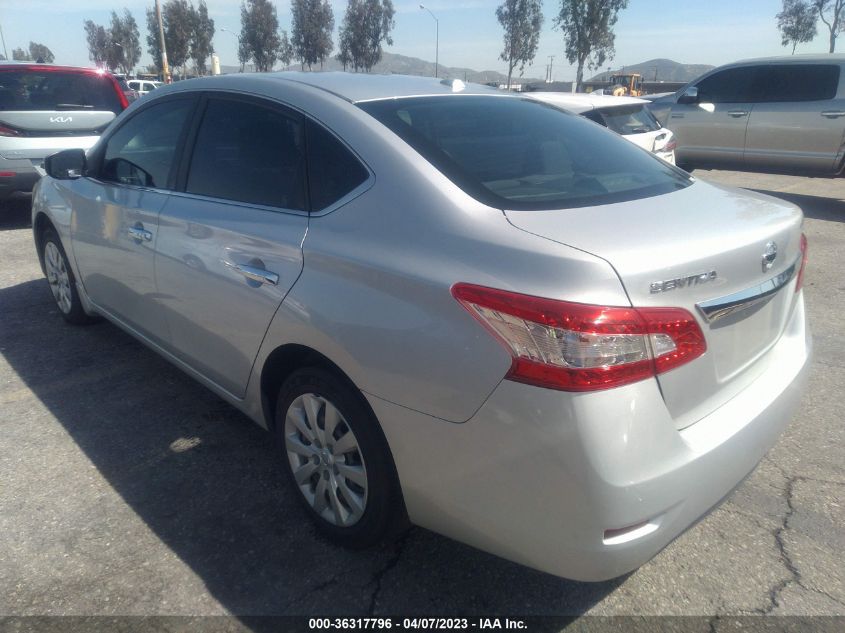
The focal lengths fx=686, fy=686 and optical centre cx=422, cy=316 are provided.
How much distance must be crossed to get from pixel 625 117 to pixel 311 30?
52.1 m

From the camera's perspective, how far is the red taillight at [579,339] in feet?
5.62

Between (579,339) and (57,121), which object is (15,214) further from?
(579,339)

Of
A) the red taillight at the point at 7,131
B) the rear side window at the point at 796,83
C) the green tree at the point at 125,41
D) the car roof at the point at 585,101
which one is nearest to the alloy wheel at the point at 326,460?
the car roof at the point at 585,101

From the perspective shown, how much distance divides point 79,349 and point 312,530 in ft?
8.58

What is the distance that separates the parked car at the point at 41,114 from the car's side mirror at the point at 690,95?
8.15 meters

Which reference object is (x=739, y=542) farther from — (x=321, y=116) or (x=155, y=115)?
(x=155, y=115)

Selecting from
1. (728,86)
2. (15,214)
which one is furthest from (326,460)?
(728,86)

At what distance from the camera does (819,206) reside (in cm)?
988

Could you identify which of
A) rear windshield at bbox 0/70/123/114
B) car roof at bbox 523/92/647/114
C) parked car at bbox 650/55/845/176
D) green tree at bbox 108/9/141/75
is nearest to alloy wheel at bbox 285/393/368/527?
car roof at bbox 523/92/647/114

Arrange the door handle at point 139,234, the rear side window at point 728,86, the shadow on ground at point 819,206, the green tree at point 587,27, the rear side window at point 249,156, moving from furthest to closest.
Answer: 1. the green tree at point 587,27
2. the rear side window at point 728,86
3. the shadow on ground at point 819,206
4. the door handle at point 139,234
5. the rear side window at point 249,156

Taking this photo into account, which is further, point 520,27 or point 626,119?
point 520,27

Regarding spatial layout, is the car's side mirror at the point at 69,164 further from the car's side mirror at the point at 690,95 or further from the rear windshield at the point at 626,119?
the car's side mirror at the point at 690,95

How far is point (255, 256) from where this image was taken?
2.55 meters

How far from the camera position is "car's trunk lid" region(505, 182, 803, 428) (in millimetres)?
1814
